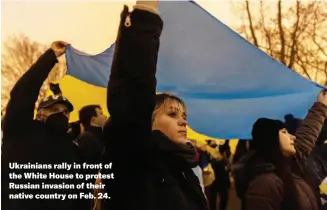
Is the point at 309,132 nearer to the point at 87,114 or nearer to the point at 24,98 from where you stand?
the point at 87,114

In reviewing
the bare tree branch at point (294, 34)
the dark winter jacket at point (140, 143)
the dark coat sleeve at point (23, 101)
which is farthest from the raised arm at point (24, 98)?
the bare tree branch at point (294, 34)

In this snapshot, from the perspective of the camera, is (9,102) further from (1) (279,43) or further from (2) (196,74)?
(1) (279,43)

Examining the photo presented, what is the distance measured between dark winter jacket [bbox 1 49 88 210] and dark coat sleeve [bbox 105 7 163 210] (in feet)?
1.75

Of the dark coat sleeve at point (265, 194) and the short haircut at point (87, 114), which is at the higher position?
the short haircut at point (87, 114)

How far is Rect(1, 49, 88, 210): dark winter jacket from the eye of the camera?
1.92m

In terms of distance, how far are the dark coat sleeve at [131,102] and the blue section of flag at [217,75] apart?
623 millimetres

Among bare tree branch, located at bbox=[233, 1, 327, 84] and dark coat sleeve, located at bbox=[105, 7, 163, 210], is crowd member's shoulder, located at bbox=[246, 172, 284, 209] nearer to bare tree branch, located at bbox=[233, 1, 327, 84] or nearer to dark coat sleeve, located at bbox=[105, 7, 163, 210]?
bare tree branch, located at bbox=[233, 1, 327, 84]

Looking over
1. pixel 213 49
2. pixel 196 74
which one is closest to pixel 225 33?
pixel 213 49

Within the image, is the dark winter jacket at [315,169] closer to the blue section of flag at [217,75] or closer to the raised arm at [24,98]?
the blue section of flag at [217,75]

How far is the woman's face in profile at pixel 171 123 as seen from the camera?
5.48ft

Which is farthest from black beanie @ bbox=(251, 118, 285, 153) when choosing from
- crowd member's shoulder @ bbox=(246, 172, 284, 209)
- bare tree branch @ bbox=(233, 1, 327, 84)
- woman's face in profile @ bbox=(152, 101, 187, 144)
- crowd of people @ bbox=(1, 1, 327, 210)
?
woman's face in profile @ bbox=(152, 101, 187, 144)

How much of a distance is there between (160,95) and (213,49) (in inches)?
15.5

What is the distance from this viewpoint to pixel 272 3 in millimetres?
2012

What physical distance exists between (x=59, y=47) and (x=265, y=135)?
93 cm
